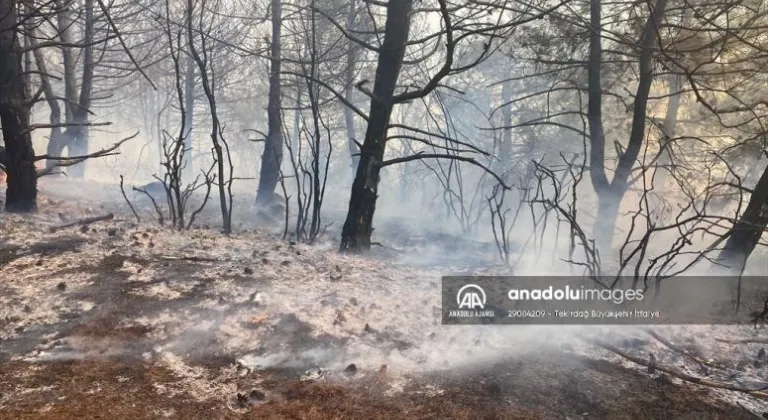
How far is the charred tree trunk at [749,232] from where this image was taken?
185 inches

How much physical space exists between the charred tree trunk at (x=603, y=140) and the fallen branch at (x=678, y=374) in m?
4.94

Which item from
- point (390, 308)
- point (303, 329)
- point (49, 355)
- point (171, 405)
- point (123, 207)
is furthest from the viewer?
point (123, 207)

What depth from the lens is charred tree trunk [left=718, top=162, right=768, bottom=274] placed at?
4.70 m

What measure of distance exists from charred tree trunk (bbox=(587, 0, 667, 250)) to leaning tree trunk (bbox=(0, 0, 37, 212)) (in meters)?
7.38

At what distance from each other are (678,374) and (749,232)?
330cm

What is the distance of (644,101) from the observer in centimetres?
716

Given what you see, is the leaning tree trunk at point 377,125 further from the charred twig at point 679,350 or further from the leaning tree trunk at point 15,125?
the leaning tree trunk at point 15,125

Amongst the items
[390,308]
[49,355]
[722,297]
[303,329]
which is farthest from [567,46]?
[49,355]

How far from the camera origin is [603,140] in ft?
26.0

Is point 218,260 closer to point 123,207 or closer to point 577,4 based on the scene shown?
point 123,207

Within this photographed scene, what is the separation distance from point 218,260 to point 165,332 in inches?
57.7

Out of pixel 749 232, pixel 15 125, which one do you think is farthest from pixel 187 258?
pixel 749 232

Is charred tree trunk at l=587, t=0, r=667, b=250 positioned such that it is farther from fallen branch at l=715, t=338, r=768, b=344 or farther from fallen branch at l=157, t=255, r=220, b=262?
fallen branch at l=157, t=255, r=220, b=262

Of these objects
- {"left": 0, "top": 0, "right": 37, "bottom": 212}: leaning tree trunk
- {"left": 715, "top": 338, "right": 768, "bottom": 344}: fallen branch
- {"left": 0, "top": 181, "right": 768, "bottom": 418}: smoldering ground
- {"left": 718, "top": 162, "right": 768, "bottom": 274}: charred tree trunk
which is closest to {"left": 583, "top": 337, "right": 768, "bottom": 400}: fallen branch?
{"left": 0, "top": 181, "right": 768, "bottom": 418}: smoldering ground
